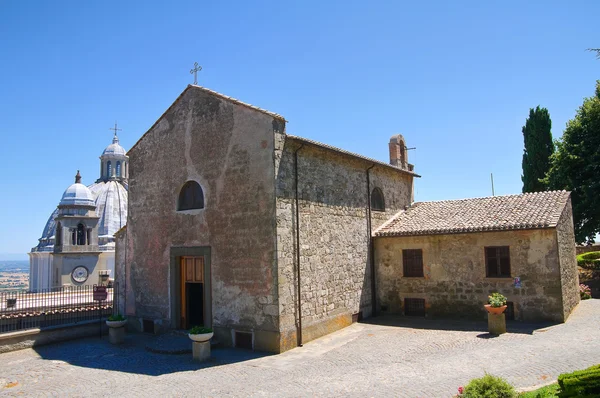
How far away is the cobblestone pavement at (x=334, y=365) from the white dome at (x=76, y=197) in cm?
2404

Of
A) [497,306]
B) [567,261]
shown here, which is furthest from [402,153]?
[497,306]

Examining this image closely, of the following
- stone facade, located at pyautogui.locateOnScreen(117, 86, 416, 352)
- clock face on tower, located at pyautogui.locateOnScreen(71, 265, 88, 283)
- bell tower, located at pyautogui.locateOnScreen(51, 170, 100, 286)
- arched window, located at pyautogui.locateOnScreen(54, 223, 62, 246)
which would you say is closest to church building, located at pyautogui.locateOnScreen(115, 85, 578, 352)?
stone facade, located at pyautogui.locateOnScreen(117, 86, 416, 352)

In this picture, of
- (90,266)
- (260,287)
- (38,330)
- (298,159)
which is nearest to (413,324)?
(260,287)

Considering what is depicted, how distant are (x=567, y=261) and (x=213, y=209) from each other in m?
14.6

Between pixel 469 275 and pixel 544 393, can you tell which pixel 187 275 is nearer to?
pixel 469 275

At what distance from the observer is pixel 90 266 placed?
39375mm

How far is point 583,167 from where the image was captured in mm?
24500

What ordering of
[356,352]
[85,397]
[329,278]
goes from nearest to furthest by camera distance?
[85,397], [356,352], [329,278]

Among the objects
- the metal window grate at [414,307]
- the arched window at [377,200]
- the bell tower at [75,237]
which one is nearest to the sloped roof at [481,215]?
the arched window at [377,200]

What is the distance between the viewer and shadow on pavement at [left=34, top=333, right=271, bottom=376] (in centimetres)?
1242

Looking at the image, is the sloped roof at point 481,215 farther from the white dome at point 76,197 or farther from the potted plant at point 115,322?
the white dome at point 76,197

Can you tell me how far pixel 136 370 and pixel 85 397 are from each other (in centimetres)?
212

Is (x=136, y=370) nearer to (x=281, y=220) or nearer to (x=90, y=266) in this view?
(x=281, y=220)

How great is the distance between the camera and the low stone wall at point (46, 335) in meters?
14.7
